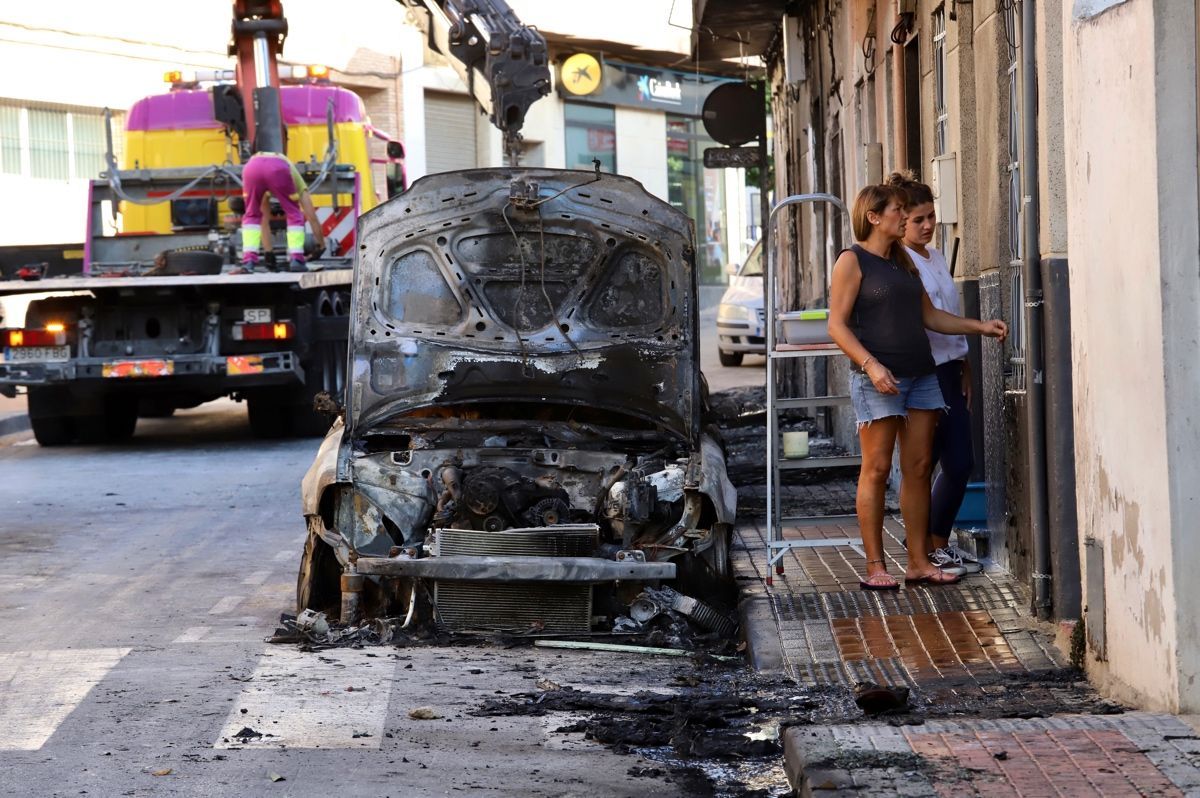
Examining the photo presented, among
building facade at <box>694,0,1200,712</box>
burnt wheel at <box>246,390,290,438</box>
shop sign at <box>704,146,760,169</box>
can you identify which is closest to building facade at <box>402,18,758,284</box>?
burnt wheel at <box>246,390,290,438</box>

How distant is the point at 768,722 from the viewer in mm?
5727

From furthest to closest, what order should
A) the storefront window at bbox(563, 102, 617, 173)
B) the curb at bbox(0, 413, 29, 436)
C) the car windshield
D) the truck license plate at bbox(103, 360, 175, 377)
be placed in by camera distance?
the storefront window at bbox(563, 102, 617, 173), the car windshield, the curb at bbox(0, 413, 29, 436), the truck license plate at bbox(103, 360, 175, 377)

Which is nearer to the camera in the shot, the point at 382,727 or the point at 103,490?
the point at 382,727

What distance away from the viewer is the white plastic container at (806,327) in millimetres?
7844

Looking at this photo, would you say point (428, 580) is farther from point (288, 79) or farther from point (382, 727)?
point (288, 79)

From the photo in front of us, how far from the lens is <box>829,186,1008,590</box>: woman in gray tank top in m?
7.32

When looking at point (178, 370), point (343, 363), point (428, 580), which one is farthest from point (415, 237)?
point (343, 363)

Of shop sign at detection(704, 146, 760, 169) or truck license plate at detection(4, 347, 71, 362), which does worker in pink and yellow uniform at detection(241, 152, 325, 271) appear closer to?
truck license plate at detection(4, 347, 71, 362)

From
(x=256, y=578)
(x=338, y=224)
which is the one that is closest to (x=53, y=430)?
(x=338, y=224)

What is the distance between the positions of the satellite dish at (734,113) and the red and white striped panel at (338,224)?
362cm

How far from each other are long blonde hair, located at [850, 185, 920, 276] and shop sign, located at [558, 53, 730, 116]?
30.4 metres

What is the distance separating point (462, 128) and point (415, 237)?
28.8 metres

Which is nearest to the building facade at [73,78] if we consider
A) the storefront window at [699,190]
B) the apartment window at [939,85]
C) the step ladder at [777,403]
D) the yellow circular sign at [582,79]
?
the yellow circular sign at [582,79]

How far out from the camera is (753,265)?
23.1 meters
